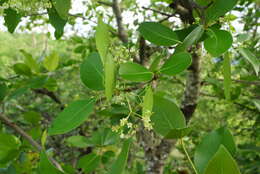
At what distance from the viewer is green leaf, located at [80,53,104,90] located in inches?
24.9

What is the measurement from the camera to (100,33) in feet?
1.47

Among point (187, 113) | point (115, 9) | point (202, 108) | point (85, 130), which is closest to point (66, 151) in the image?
point (85, 130)

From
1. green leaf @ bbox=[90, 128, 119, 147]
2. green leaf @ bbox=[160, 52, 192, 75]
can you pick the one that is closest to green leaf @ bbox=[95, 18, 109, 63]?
green leaf @ bbox=[160, 52, 192, 75]

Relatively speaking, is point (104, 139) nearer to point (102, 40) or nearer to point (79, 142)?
point (79, 142)

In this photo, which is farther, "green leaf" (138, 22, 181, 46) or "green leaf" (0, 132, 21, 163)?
"green leaf" (0, 132, 21, 163)

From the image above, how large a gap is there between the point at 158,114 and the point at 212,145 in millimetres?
132

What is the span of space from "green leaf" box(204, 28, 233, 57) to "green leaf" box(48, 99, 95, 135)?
0.26 metres

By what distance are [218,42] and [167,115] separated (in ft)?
0.60

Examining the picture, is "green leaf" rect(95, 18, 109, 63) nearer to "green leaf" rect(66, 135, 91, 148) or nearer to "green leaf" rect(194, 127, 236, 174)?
"green leaf" rect(194, 127, 236, 174)

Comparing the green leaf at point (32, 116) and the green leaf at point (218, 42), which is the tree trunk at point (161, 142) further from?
the green leaf at point (218, 42)

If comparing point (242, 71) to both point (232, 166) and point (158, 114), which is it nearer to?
point (158, 114)

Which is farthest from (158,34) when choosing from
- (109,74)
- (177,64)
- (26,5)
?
(26,5)

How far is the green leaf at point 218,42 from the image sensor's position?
0.57 m

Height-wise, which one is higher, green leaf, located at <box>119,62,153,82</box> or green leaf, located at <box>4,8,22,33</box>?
green leaf, located at <box>4,8,22,33</box>
